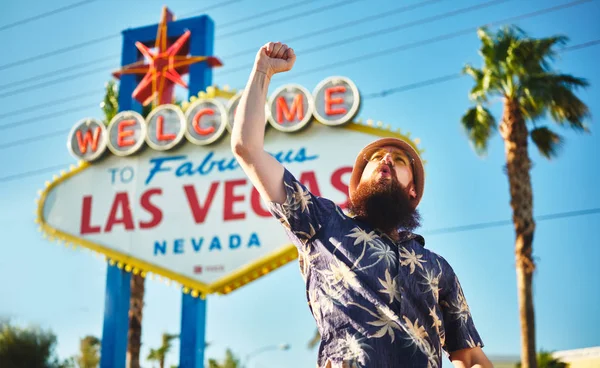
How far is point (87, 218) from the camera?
13211 millimetres

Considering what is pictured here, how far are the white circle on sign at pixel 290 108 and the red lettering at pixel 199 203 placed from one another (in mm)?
A: 1435

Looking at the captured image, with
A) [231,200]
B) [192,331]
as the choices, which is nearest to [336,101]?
[231,200]

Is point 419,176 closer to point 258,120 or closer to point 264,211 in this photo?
point 258,120

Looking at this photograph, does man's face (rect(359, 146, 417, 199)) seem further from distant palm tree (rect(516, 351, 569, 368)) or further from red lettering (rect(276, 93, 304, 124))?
distant palm tree (rect(516, 351, 569, 368))

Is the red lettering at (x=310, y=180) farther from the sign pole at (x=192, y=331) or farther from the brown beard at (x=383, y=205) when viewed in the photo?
the brown beard at (x=383, y=205)

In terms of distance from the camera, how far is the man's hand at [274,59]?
2783mm

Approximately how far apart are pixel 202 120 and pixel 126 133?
1.46m

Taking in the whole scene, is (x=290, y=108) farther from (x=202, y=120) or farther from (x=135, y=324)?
(x=135, y=324)

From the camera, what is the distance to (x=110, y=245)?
12820 millimetres

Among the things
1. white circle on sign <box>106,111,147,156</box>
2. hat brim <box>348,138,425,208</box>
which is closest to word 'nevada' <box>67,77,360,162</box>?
white circle on sign <box>106,111,147,156</box>

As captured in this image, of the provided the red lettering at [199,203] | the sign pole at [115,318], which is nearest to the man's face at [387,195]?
the red lettering at [199,203]

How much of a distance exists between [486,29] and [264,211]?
680cm

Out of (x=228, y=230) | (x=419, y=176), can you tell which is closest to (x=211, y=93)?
(x=228, y=230)

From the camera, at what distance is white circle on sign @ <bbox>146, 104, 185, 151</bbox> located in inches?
517
